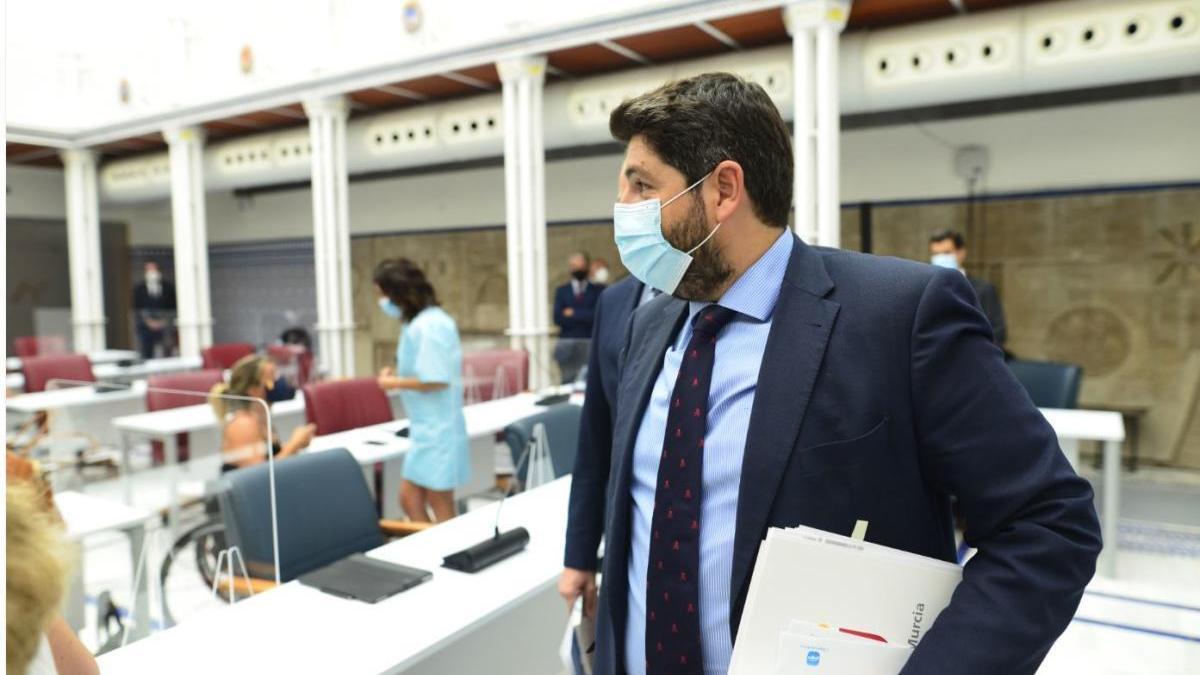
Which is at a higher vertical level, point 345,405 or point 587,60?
point 587,60

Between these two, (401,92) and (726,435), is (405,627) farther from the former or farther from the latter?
(401,92)

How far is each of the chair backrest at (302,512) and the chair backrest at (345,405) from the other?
1.88m

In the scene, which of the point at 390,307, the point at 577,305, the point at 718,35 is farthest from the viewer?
the point at 577,305

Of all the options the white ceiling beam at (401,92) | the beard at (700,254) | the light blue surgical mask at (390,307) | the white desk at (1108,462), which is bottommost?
the white desk at (1108,462)

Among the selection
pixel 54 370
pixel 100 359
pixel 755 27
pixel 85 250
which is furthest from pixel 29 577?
pixel 85 250

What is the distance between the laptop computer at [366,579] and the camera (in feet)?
7.26

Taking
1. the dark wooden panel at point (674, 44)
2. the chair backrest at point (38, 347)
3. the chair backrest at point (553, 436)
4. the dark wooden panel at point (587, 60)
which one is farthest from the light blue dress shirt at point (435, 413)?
the chair backrest at point (38, 347)

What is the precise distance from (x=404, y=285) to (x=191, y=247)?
7.98 metres

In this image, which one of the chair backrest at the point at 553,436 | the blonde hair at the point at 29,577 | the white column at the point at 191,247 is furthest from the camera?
the white column at the point at 191,247

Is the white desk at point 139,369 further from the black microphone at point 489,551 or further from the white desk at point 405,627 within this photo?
the black microphone at point 489,551

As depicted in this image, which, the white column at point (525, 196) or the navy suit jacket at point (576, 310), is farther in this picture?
the navy suit jacket at point (576, 310)

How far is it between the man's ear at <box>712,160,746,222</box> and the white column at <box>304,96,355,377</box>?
8.29 meters

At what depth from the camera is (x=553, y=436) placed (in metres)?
3.92

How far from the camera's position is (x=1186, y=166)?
6715 mm
